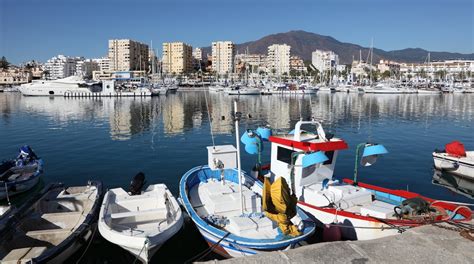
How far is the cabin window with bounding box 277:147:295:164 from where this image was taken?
539 inches

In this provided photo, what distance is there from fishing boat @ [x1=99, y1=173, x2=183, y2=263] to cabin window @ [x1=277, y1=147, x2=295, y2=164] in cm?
470

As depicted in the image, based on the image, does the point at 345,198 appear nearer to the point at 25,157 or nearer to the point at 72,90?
the point at 25,157

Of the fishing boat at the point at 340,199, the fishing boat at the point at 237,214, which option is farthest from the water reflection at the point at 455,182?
the fishing boat at the point at 237,214

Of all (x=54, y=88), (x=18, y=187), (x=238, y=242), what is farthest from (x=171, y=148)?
(x=54, y=88)

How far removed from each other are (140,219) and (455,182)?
20.3 meters

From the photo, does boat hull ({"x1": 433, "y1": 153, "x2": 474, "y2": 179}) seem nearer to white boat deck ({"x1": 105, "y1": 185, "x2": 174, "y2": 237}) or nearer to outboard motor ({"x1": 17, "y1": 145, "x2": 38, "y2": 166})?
white boat deck ({"x1": 105, "y1": 185, "x2": 174, "y2": 237})

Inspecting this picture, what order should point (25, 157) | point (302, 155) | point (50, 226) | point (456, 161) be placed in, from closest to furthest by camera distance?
point (50, 226) → point (302, 155) → point (25, 157) → point (456, 161)

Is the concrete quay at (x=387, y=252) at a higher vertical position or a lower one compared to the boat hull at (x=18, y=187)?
higher

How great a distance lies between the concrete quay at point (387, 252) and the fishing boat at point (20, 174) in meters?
15.1

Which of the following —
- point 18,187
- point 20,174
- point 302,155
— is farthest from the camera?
point 20,174

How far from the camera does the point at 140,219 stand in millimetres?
11523

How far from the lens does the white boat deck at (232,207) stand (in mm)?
10250

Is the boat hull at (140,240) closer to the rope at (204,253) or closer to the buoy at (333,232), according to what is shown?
the rope at (204,253)

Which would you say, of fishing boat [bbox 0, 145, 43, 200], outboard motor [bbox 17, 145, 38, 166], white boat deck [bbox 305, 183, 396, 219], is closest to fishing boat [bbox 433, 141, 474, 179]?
white boat deck [bbox 305, 183, 396, 219]
